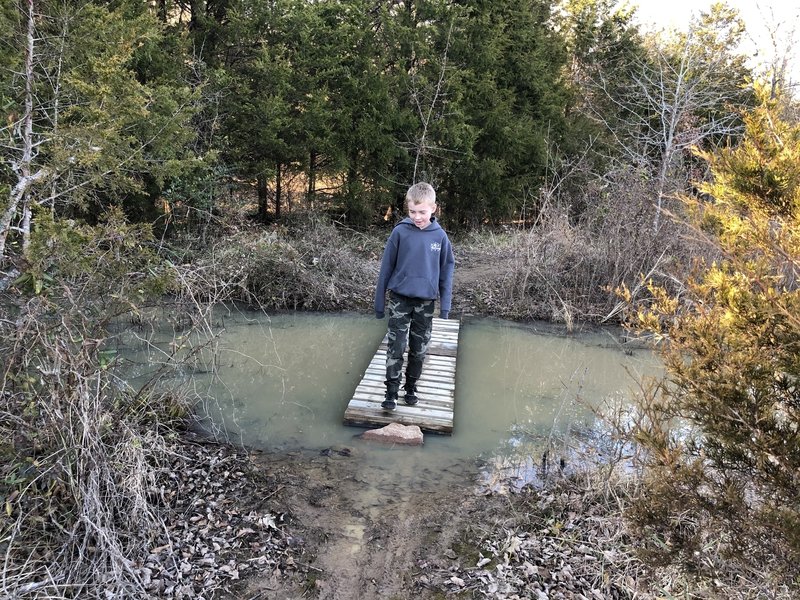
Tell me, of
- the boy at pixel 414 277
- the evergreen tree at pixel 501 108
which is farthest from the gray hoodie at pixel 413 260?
the evergreen tree at pixel 501 108

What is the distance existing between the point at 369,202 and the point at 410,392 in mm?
7812

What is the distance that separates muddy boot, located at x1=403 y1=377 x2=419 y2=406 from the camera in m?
5.12

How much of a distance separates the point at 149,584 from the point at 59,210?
247 inches

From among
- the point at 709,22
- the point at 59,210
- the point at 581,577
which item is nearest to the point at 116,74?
the point at 59,210

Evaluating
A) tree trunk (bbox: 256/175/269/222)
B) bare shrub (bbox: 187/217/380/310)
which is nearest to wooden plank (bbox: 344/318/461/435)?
bare shrub (bbox: 187/217/380/310)

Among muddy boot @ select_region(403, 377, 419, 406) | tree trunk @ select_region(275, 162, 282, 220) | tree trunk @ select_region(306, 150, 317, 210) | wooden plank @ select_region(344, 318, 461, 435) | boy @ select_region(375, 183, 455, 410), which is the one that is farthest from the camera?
tree trunk @ select_region(306, 150, 317, 210)

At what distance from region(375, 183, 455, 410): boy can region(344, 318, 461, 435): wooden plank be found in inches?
6.0

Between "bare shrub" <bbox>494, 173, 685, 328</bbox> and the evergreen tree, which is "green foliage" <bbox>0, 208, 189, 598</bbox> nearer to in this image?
"bare shrub" <bbox>494, 173, 685, 328</bbox>

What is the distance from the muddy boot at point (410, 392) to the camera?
5125 mm

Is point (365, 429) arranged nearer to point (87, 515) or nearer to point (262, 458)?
point (262, 458)

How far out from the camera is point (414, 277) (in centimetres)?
455

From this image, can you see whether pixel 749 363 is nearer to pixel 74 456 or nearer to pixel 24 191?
pixel 74 456

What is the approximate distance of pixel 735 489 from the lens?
2.01m

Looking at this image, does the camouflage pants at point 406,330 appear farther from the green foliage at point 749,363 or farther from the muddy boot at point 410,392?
the green foliage at point 749,363
